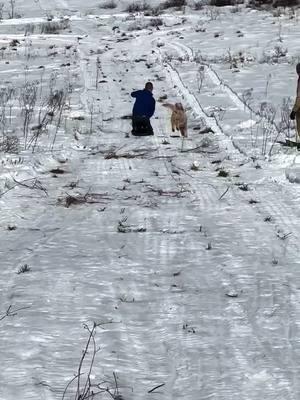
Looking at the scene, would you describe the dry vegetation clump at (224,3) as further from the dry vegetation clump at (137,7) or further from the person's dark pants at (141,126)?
the person's dark pants at (141,126)

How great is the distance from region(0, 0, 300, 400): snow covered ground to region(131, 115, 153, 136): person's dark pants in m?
Answer: 0.21

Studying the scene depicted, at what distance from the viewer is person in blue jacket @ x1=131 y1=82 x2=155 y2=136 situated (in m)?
10.6

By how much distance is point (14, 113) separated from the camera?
38.5 ft

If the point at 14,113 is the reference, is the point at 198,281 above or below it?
above

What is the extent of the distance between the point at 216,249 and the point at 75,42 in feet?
71.3

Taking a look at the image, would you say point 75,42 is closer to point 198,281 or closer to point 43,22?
point 43,22

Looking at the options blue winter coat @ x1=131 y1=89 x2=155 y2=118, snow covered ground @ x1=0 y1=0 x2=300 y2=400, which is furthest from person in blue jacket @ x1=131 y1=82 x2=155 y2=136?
snow covered ground @ x1=0 y1=0 x2=300 y2=400

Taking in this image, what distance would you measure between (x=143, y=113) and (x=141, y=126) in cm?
41

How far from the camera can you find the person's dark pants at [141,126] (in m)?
10.6

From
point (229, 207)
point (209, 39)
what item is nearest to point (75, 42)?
point (209, 39)

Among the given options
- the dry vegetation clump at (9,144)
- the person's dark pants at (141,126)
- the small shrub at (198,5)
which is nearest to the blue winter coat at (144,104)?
the person's dark pants at (141,126)

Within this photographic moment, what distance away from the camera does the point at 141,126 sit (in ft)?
35.0

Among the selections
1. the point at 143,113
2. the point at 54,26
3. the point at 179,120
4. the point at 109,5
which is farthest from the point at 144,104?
the point at 109,5

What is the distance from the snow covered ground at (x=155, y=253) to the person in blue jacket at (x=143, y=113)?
282 mm
